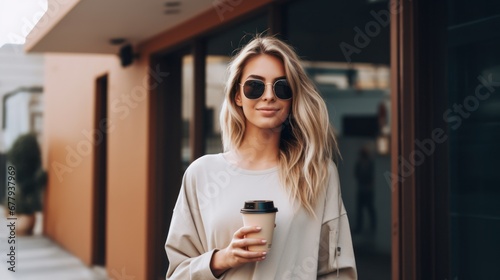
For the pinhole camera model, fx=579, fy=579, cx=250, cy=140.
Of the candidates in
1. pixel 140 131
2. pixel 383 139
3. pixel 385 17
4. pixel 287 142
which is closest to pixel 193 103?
pixel 140 131

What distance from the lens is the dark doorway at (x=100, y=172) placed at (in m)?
8.80

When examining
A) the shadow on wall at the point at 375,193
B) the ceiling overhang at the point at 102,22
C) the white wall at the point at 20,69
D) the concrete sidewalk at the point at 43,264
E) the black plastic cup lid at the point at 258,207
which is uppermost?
the white wall at the point at 20,69

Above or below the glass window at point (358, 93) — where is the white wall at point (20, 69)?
above

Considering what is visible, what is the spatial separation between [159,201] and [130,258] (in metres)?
1.04

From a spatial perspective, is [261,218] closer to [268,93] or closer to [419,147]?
[268,93]

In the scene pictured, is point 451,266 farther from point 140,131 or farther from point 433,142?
point 140,131

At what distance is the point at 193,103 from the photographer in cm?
575

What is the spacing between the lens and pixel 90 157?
905cm

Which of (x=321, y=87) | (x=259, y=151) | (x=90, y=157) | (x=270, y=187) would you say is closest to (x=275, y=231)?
(x=270, y=187)

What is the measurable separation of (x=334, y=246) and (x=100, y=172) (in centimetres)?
749

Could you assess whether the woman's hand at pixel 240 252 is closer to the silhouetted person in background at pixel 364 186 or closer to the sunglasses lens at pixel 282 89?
the sunglasses lens at pixel 282 89

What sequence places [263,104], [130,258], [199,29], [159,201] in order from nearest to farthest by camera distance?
1. [263,104]
2. [199,29]
3. [159,201]
4. [130,258]

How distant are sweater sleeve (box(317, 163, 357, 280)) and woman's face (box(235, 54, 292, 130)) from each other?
30cm

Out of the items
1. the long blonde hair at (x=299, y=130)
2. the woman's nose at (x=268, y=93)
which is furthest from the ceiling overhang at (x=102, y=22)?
the woman's nose at (x=268, y=93)
